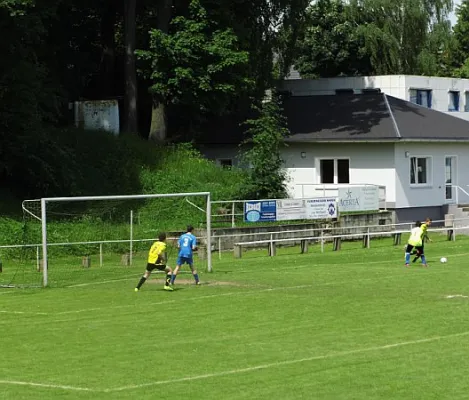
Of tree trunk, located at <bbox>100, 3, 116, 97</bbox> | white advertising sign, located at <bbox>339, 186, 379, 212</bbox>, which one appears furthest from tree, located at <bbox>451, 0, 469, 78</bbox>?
white advertising sign, located at <bbox>339, 186, 379, 212</bbox>

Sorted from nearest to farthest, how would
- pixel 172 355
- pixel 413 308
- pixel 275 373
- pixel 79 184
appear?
pixel 275 373
pixel 172 355
pixel 413 308
pixel 79 184

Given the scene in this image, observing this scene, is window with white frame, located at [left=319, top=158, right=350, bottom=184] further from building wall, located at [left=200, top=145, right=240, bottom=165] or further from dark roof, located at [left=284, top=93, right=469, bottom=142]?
building wall, located at [left=200, top=145, right=240, bottom=165]

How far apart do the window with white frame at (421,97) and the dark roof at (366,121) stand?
591 cm

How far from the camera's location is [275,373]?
1666 centimetres

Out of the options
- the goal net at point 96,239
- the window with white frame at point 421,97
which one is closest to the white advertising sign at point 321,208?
the goal net at point 96,239

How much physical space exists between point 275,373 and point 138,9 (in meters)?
43.1

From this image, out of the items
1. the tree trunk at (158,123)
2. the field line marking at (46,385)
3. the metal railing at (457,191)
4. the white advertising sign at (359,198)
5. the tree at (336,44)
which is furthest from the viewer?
the tree at (336,44)

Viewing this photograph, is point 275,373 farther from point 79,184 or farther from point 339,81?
point 339,81

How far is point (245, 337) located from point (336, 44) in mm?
60465

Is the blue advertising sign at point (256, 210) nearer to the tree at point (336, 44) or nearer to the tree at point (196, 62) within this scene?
the tree at point (196, 62)

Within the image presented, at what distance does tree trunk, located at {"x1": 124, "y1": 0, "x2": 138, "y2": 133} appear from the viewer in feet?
Answer: 177

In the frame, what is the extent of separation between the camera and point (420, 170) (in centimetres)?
5456

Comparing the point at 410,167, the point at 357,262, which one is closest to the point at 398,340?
the point at 357,262

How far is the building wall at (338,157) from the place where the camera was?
52938mm
